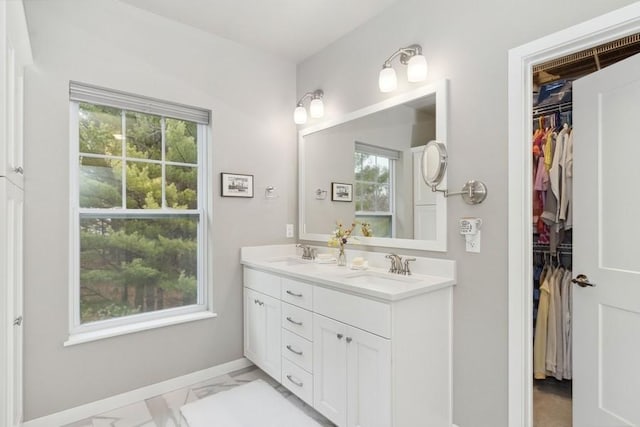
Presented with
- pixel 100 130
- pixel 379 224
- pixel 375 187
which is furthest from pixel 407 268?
pixel 100 130

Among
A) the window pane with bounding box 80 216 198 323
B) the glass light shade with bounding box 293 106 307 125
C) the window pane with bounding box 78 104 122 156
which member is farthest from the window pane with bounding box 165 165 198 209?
the glass light shade with bounding box 293 106 307 125

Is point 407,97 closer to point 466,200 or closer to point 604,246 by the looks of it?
point 466,200

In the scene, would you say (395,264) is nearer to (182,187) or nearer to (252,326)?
(252,326)

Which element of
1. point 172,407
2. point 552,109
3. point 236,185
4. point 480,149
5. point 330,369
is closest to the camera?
point 480,149

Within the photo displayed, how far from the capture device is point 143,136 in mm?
2457

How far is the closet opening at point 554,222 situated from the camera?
2283 millimetres

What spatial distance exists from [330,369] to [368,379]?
29 cm

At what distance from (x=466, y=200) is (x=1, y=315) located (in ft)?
6.91

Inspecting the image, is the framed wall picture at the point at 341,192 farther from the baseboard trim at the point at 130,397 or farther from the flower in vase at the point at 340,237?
the baseboard trim at the point at 130,397

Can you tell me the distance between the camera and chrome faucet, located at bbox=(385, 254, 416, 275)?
2.07m

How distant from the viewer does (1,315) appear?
1.21 metres

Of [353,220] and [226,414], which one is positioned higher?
[353,220]

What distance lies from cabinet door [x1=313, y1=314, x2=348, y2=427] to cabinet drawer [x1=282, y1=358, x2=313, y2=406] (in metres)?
0.05

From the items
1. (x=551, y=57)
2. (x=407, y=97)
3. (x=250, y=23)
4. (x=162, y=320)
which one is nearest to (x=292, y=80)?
(x=250, y=23)
